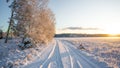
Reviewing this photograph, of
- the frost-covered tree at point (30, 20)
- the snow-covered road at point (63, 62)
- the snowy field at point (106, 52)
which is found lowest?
the snowy field at point (106, 52)

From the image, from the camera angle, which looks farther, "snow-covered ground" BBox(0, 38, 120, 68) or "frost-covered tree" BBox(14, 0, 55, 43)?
"frost-covered tree" BBox(14, 0, 55, 43)

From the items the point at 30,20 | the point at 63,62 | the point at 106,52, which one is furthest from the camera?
the point at 30,20

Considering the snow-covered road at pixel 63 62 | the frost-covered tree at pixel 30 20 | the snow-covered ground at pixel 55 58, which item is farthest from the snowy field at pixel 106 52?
the frost-covered tree at pixel 30 20

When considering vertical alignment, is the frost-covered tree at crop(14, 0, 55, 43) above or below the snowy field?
above

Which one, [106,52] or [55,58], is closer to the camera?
[55,58]

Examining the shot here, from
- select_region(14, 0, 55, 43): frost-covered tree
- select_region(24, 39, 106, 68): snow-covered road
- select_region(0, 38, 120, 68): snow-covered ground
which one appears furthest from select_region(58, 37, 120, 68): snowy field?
select_region(14, 0, 55, 43): frost-covered tree

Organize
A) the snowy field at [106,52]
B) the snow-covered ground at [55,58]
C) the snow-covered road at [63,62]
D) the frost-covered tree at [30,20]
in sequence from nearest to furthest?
the snow-covered road at [63,62], the snow-covered ground at [55,58], the snowy field at [106,52], the frost-covered tree at [30,20]

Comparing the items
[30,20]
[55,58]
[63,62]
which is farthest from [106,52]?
[30,20]

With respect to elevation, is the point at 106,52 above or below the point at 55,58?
below

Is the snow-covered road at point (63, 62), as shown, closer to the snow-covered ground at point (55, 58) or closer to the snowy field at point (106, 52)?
the snow-covered ground at point (55, 58)

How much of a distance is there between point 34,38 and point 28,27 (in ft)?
9.26

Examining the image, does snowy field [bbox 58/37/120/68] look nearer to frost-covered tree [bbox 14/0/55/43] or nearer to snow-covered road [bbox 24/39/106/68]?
snow-covered road [bbox 24/39/106/68]

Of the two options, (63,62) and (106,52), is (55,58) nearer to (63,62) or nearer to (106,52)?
(63,62)

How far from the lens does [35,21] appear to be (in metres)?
30.5
